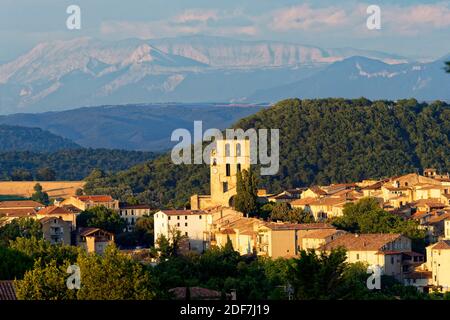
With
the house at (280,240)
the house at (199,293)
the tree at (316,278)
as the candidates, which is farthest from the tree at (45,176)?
the tree at (316,278)

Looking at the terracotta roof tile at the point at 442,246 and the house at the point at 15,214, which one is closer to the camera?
the terracotta roof tile at the point at 442,246

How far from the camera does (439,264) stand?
172 feet

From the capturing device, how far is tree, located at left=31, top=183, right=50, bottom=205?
91750 mm

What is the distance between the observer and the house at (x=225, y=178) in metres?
72.1

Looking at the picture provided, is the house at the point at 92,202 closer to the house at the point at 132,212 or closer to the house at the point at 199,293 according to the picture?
the house at the point at 132,212

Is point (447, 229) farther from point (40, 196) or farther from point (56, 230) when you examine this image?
point (40, 196)

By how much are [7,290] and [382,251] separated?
24.2 metres

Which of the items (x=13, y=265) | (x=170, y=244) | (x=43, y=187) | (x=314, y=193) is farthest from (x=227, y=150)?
(x=13, y=265)

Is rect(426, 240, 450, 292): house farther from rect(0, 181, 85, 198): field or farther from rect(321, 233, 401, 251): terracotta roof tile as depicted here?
rect(0, 181, 85, 198): field

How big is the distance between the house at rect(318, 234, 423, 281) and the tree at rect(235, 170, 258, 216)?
9.96 metres

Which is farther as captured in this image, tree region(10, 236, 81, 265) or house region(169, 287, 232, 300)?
tree region(10, 236, 81, 265)

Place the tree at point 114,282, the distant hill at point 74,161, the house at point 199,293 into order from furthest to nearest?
the distant hill at point 74,161, the house at point 199,293, the tree at point 114,282

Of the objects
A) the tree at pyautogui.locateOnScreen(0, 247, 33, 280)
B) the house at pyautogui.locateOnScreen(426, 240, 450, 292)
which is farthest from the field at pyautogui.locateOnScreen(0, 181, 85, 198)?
the tree at pyautogui.locateOnScreen(0, 247, 33, 280)

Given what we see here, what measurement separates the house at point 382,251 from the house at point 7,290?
67.0ft
